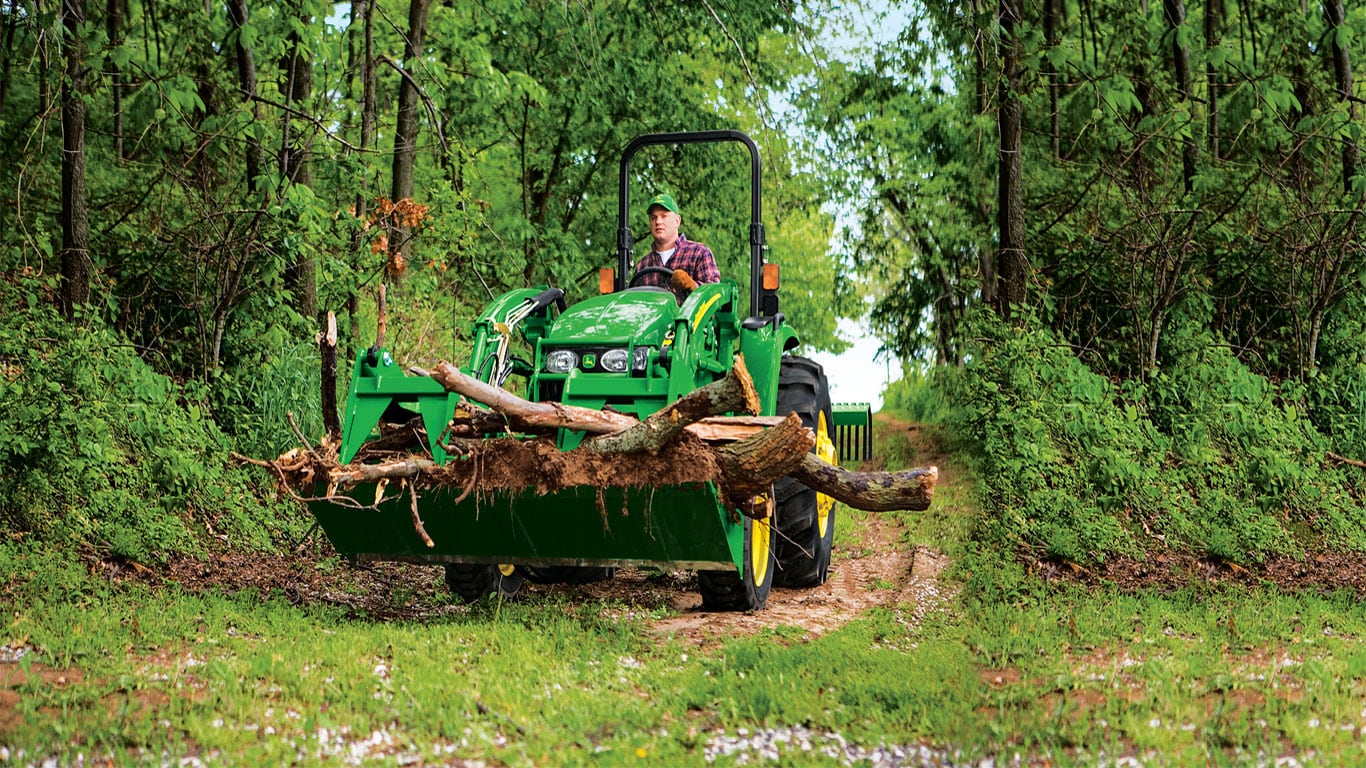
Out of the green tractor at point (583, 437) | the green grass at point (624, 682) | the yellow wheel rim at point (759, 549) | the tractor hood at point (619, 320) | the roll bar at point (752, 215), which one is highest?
the roll bar at point (752, 215)

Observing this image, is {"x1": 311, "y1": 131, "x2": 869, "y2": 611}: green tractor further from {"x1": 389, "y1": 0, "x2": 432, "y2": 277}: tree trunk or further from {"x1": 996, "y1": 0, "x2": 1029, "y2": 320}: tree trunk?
{"x1": 389, "y1": 0, "x2": 432, "y2": 277}: tree trunk

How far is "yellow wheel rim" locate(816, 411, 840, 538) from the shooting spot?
28.1ft

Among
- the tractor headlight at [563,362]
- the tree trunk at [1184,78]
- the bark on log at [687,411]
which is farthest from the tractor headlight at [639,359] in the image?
the tree trunk at [1184,78]

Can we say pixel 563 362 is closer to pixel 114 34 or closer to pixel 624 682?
pixel 624 682

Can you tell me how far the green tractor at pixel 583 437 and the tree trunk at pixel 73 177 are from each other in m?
4.44

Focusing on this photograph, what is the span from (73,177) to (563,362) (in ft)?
18.2

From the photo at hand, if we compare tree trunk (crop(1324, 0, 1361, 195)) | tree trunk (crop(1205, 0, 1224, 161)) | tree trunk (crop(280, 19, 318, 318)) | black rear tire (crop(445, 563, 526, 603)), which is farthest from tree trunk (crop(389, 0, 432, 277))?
tree trunk (crop(1324, 0, 1361, 195))

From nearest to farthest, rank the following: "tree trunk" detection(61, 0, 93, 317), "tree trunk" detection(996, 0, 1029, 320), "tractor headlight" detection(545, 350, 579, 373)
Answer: "tractor headlight" detection(545, 350, 579, 373), "tree trunk" detection(61, 0, 93, 317), "tree trunk" detection(996, 0, 1029, 320)

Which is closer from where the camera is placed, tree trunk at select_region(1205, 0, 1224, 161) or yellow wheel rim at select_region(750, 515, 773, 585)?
yellow wheel rim at select_region(750, 515, 773, 585)

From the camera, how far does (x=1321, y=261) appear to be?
1230 cm

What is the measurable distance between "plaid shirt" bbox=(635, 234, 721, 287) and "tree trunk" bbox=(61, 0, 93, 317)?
195 inches

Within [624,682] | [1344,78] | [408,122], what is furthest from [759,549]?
[408,122]

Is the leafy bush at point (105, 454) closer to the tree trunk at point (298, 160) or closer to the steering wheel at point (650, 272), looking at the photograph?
the tree trunk at point (298, 160)

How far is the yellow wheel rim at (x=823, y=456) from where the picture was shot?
338 inches
